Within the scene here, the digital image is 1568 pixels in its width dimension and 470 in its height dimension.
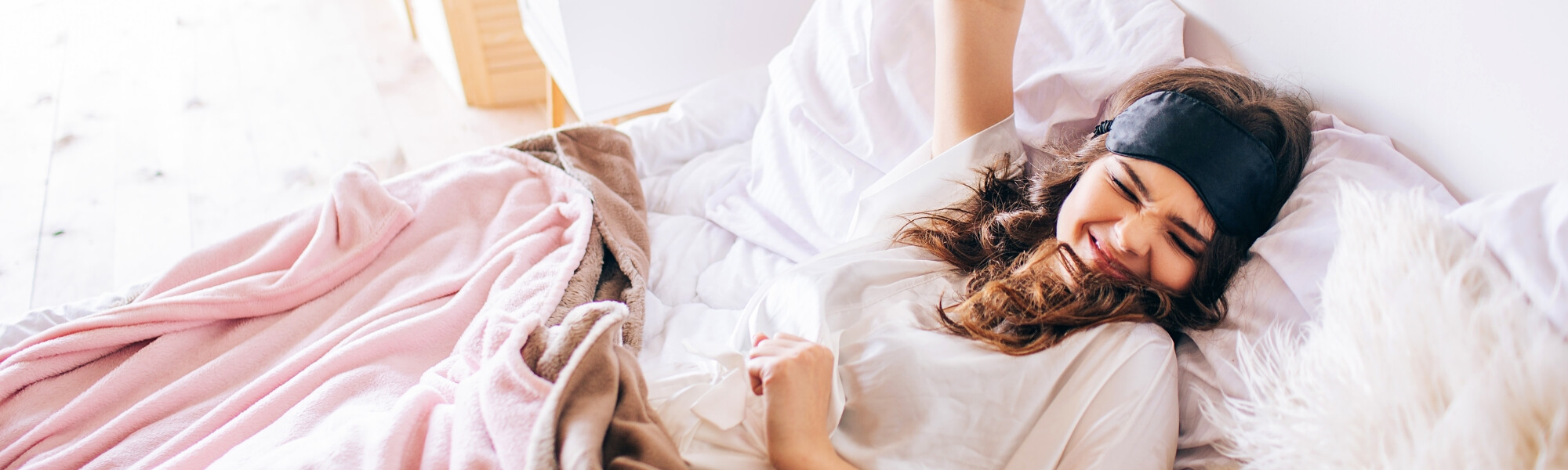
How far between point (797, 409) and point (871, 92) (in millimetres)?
522

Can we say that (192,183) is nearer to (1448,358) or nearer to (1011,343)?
(1011,343)

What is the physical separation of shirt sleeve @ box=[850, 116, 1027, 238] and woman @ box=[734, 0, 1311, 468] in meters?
0.09

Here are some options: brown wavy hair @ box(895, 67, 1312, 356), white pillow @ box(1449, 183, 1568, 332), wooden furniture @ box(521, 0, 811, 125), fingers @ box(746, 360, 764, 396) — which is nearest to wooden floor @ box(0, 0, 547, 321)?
wooden furniture @ box(521, 0, 811, 125)

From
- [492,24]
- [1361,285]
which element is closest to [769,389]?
[1361,285]

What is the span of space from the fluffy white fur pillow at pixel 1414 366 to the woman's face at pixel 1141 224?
155 mm

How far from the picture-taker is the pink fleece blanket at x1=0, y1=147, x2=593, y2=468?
2.46 feet

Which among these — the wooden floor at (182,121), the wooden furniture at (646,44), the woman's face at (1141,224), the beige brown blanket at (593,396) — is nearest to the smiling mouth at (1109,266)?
the woman's face at (1141,224)

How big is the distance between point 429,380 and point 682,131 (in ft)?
2.08

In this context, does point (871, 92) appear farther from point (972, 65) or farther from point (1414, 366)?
point (1414, 366)

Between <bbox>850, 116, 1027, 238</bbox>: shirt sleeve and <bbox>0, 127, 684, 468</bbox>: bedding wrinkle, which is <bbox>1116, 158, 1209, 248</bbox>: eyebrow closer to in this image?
<bbox>850, 116, 1027, 238</bbox>: shirt sleeve

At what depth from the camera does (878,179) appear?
3.68 feet

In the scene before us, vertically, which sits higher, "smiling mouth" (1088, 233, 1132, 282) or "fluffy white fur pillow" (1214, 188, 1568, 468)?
"fluffy white fur pillow" (1214, 188, 1568, 468)

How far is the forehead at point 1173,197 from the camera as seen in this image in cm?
79

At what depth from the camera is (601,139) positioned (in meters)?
1.25
